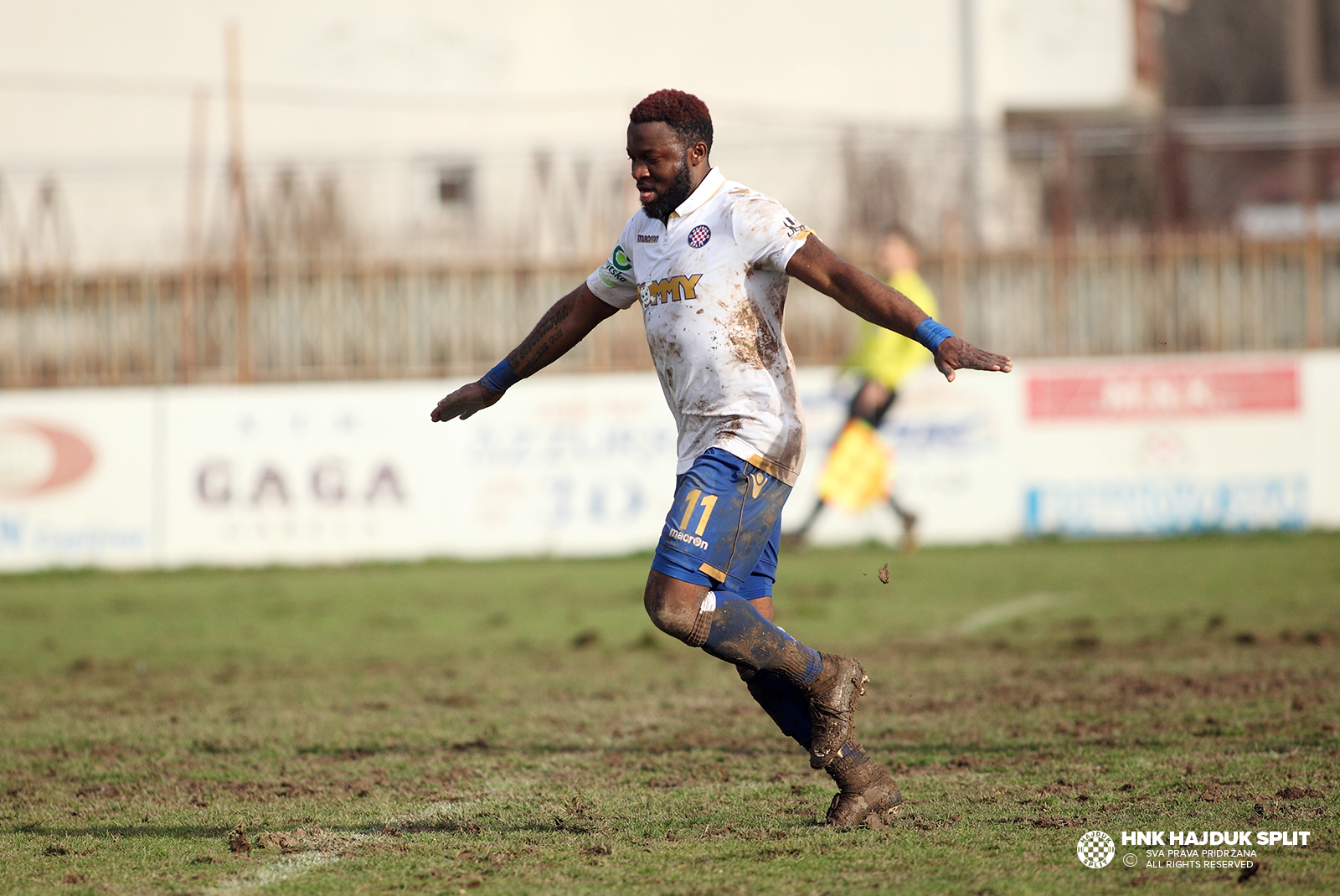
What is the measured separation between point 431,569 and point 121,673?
5293 millimetres

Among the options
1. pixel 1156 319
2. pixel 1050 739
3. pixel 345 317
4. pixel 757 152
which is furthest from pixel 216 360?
pixel 1050 739

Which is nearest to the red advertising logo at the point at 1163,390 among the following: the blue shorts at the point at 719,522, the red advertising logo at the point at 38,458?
the red advertising logo at the point at 38,458

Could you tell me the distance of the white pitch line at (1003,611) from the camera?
8.91 meters

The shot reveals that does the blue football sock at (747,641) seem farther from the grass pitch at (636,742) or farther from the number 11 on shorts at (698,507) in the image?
the grass pitch at (636,742)

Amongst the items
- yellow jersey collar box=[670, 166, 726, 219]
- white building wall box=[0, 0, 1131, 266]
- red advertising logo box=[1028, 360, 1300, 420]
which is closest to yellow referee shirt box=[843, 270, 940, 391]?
red advertising logo box=[1028, 360, 1300, 420]

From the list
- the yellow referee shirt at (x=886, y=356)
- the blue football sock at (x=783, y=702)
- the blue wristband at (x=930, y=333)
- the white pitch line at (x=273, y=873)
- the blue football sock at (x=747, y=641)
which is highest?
the blue wristband at (x=930, y=333)

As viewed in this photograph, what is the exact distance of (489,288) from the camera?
15539 mm

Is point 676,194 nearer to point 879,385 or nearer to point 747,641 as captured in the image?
point 747,641

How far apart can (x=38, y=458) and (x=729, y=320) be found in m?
10.9

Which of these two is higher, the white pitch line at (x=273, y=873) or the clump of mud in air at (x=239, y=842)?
the white pitch line at (x=273, y=873)

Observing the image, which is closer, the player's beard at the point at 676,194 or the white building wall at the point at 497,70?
the player's beard at the point at 676,194

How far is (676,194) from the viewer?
4367 millimetres

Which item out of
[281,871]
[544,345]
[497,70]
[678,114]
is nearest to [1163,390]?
[544,345]

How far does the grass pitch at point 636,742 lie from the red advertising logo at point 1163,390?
297 cm
